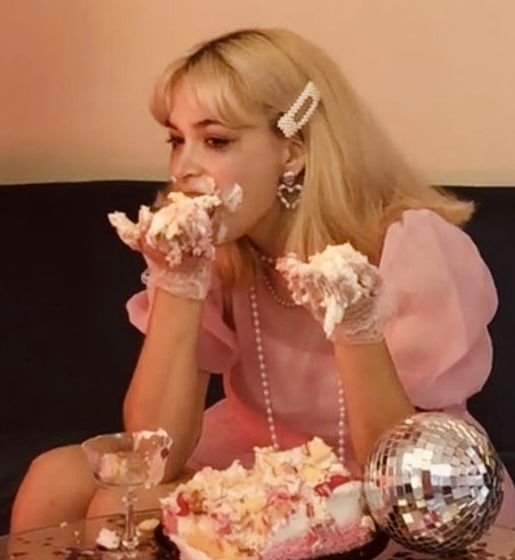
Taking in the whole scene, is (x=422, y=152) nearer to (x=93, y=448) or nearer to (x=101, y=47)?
(x=101, y=47)

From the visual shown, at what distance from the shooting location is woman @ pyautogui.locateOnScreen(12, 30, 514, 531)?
1763 millimetres

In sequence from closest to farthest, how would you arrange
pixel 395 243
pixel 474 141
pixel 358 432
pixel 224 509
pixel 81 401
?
pixel 224 509
pixel 358 432
pixel 395 243
pixel 81 401
pixel 474 141

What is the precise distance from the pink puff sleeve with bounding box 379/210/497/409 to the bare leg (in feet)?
1.43

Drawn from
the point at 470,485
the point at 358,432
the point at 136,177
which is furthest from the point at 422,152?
the point at 470,485

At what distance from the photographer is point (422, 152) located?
254cm

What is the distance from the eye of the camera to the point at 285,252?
1.85 meters

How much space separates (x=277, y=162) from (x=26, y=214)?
30.4 inches

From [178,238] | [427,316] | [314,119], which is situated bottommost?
[427,316]

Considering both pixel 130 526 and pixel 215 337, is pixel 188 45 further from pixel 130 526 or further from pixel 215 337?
pixel 130 526

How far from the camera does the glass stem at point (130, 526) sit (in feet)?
4.68

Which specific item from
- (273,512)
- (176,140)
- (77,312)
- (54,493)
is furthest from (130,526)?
(77,312)

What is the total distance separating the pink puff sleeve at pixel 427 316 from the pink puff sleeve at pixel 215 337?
0.94 feet

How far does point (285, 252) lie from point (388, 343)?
198mm

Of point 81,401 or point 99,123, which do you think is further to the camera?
point 99,123
